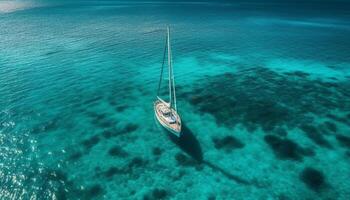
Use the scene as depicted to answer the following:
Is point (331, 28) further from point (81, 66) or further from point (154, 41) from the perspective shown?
point (81, 66)

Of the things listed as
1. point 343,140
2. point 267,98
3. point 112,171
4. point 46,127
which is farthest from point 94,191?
point 267,98

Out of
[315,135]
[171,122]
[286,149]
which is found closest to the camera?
[286,149]

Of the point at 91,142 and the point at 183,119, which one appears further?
the point at 183,119

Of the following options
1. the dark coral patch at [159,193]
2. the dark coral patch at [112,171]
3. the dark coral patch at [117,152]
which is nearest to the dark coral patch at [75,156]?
the dark coral patch at [117,152]

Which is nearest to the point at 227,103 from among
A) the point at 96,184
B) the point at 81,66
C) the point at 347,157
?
the point at 347,157

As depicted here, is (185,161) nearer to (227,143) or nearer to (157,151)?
(157,151)

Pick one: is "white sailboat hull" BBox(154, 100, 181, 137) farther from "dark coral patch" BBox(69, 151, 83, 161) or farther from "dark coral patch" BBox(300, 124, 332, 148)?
"dark coral patch" BBox(300, 124, 332, 148)

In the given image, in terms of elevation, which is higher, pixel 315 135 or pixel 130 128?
pixel 315 135

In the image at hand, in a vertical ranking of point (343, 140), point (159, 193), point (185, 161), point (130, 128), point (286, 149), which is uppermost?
point (343, 140)
